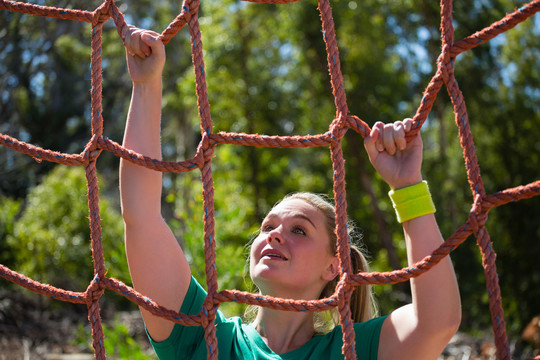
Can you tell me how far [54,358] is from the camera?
331cm

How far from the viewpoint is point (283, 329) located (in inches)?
44.0

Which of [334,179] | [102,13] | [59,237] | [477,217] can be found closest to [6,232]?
[59,237]

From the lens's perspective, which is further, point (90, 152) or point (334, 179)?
point (90, 152)

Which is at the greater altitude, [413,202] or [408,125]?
[408,125]

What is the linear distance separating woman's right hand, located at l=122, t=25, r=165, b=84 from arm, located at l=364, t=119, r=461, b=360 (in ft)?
1.35

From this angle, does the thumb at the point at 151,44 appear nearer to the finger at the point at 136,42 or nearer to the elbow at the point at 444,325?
the finger at the point at 136,42

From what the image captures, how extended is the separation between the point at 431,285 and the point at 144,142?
56 centimetres

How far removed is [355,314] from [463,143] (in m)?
0.48

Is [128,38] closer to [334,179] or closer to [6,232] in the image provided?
[334,179]

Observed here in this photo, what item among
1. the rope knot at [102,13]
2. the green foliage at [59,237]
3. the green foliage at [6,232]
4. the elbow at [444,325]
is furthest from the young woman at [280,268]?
the green foliage at [6,232]

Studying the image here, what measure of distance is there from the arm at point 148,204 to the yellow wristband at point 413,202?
1.31 ft

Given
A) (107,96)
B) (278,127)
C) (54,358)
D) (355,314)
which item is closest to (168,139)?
(107,96)

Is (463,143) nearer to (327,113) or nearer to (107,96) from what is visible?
(327,113)

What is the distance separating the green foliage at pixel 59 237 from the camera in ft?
14.1
